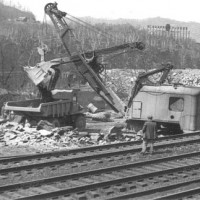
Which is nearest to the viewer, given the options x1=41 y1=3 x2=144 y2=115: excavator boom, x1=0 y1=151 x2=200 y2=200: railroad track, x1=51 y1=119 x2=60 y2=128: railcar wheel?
x1=0 y1=151 x2=200 y2=200: railroad track

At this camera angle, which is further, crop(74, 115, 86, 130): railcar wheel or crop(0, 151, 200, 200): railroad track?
crop(74, 115, 86, 130): railcar wheel

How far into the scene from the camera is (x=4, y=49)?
45.1 m

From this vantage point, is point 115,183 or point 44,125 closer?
point 115,183

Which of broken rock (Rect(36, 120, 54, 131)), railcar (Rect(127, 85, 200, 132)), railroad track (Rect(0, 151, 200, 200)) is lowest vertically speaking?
railroad track (Rect(0, 151, 200, 200))

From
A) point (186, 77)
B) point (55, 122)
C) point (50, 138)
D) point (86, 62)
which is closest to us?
point (50, 138)

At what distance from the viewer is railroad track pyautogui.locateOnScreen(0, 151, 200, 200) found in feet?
30.9

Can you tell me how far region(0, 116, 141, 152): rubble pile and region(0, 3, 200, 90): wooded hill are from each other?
1428 cm

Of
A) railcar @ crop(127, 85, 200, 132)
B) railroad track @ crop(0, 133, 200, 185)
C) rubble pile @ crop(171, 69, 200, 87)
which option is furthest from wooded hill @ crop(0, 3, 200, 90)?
railroad track @ crop(0, 133, 200, 185)

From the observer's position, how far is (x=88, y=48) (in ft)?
198

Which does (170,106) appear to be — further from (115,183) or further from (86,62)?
(115,183)

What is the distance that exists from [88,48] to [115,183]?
167 ft

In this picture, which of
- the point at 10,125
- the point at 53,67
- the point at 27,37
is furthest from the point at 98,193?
the point at 27,37

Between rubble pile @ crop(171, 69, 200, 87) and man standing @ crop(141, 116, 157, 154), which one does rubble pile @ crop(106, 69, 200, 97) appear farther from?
man standing @ crop(141, 116, 157, 154)


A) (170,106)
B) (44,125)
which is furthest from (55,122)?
(170,106)
